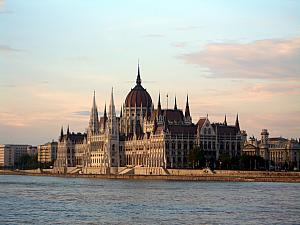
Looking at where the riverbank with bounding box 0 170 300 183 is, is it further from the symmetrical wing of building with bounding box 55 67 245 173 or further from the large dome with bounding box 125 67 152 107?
the large dome with bounding box 125 67 152 107

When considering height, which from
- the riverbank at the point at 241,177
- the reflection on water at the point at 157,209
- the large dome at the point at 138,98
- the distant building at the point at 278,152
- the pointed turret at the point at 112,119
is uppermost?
the large dome at the point at 138,98

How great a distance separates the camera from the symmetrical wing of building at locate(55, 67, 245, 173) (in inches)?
6417

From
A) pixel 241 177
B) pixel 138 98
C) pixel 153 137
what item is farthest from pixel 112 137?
pixel 241 177

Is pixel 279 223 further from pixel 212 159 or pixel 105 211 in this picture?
pixel 212 159

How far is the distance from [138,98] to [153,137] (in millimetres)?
28140

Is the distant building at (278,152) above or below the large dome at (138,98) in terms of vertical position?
below

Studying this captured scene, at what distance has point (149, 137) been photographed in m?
172

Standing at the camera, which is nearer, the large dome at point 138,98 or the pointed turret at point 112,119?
the pointed turret at point 112,119

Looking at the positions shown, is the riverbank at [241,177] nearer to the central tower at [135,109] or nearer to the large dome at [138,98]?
the central tower at [135,109]

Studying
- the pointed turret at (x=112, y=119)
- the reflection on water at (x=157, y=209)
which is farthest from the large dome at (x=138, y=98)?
the reflection on water at (x=157, y=209)

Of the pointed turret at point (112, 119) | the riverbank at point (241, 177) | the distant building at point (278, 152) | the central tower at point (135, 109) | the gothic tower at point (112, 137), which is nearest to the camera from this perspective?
the riverbank at point (241, 177)

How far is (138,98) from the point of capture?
196 meters

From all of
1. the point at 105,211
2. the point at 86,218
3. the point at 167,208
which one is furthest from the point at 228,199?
the point at 86,218

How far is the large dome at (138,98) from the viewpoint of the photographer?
640 ft
